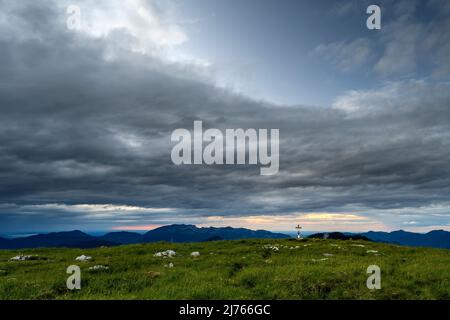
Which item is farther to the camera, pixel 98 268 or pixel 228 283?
pixel 98 268

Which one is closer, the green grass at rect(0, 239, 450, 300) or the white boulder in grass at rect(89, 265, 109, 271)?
the green grass at rect(0, 239, 450, 300)

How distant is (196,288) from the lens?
16.7 m

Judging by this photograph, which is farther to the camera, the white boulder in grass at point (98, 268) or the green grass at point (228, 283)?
the white boulder in grass at point (98, 268)
